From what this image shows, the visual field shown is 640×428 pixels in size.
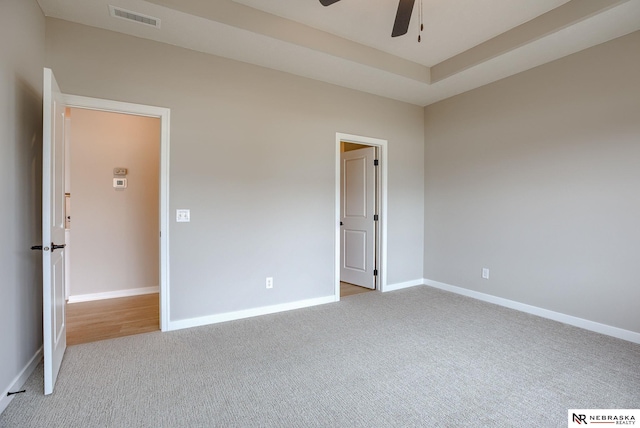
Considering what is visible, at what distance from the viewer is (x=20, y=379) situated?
2.04 m

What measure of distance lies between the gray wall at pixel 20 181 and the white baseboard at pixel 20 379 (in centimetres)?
2

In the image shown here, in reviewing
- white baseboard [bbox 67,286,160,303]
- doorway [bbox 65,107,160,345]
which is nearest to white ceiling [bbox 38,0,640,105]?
doorway [bbox 65,107,160,345]

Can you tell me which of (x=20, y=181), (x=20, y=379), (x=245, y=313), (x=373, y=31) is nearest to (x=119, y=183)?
(x=20, y=181)

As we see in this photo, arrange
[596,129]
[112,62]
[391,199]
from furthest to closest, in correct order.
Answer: [391,199] < [596,129] < [112,62]

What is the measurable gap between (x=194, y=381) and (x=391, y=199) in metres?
3.33

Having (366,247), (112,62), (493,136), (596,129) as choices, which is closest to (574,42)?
(596,129)

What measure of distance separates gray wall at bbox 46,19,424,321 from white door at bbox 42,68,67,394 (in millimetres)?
709

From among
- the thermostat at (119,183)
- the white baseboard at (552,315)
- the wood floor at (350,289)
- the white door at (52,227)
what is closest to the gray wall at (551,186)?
the white baseboard at (552,315)

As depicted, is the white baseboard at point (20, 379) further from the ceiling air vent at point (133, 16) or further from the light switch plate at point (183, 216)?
the ceiling air vent at point (133, 16)

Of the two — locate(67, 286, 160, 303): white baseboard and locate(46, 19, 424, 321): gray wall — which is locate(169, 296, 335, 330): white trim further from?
locate(67, 286, 160, 303): white baseboard

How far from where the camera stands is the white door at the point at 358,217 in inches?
177

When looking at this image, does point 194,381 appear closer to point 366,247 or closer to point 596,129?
point 366,247

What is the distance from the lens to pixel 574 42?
2881 millimetres

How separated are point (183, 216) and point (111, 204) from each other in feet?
6.08
